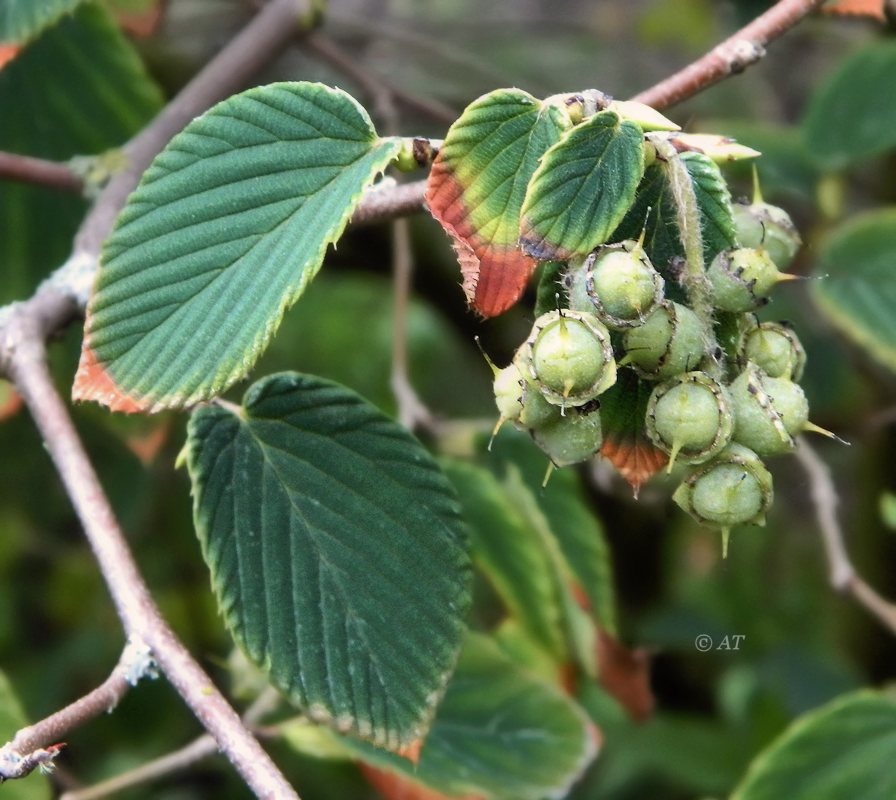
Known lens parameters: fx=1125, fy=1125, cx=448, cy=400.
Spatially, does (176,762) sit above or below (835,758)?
above

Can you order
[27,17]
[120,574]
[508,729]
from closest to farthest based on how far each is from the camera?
1. [120,574]
2. [27,17]
3. [508,729]

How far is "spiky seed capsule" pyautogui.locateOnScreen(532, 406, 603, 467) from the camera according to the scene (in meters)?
0.52

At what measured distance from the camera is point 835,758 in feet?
2.63

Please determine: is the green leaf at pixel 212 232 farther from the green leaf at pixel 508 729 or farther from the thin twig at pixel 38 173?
the green leaf at pixel 508 729

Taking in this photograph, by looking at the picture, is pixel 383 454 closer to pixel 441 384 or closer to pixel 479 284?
pixel 479 284

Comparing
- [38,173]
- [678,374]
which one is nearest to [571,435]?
[678,374]

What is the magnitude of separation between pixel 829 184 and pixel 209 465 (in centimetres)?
90

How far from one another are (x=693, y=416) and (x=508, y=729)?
0.47 m

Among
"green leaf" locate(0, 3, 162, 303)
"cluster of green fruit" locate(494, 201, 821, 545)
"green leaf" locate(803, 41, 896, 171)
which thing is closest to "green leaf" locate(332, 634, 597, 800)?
"cluster of green fruit" locate(494, 201, 821, 545)

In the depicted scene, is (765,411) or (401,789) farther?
(401,789)

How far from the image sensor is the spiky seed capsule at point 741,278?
0.52 m

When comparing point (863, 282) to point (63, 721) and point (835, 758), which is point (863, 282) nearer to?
point (835, 758)

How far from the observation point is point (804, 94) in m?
2.32

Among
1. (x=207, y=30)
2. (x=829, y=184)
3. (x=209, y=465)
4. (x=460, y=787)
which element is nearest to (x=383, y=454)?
(x=209, y=465)
